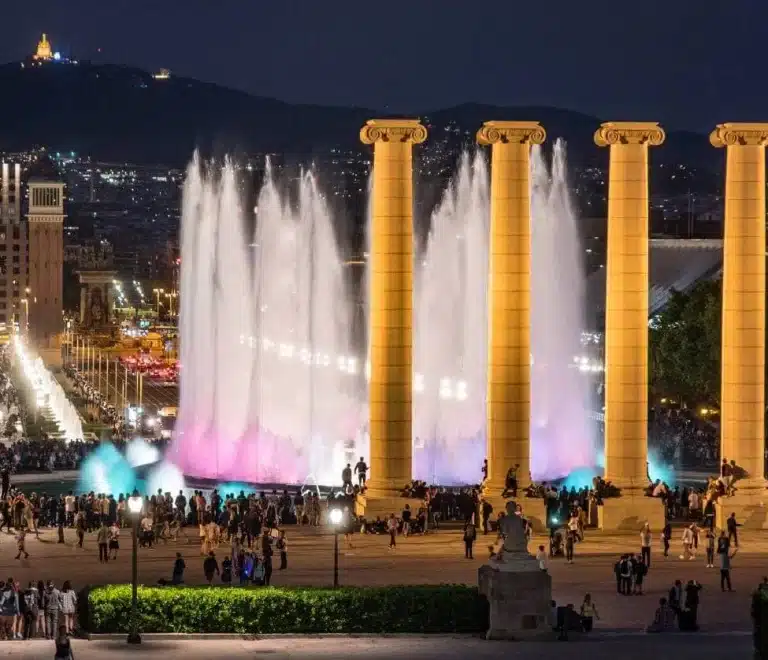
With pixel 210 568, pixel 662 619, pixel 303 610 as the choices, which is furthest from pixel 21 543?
pixel 662 619

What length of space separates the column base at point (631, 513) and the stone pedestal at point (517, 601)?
49.4ft

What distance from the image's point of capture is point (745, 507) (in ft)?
167

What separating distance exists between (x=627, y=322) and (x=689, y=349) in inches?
1585

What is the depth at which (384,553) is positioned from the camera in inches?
1837

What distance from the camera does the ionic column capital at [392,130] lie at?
49.8 m

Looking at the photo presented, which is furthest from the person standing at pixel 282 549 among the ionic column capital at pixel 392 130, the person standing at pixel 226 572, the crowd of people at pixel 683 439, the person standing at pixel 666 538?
the crowd of people at pixel 683 439

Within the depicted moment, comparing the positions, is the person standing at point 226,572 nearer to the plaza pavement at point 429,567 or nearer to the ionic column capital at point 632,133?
the plaza pavement at point 429,567

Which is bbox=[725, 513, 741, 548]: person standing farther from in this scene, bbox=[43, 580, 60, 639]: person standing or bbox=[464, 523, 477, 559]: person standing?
bbox=[43, 580, 60, 639]: person standing

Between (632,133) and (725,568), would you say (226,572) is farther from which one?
(632,133)

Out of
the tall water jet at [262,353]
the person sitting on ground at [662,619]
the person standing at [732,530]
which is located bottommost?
the person sitting on ground at [662,619]

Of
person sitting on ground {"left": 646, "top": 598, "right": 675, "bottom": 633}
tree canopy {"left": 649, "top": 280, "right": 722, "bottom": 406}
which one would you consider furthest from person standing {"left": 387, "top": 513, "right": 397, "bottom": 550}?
tree canopy {"left": 649, "top": 280, "right": 722, "bottom": 406}

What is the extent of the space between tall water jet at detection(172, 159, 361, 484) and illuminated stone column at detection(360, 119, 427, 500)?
395 inches

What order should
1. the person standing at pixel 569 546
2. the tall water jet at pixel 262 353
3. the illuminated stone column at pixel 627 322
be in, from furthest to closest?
the tall water jet at pixel 262 353 < the illuminated stone column at pixel 627 322 < the person standing at pixel 569 546

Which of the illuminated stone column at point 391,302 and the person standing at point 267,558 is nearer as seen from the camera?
the person standing at point 267,558
